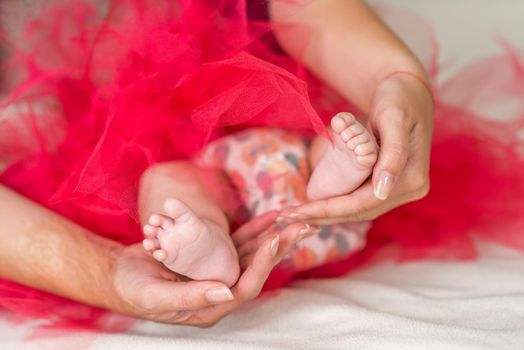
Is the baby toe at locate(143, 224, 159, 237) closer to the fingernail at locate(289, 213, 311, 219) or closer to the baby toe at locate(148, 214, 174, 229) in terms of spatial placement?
the baby toe at locate(148, 214, 174, 229)

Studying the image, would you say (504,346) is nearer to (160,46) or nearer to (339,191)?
(339,191)

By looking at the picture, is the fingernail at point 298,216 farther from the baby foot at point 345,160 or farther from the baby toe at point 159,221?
the baby toe at point 159,221

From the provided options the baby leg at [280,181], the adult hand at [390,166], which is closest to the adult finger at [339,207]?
the adult hand at [390,166]

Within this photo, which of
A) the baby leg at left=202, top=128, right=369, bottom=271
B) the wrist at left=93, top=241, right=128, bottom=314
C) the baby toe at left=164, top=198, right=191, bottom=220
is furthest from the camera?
the baby leg at left=202, top=128, right=369, bottom=271

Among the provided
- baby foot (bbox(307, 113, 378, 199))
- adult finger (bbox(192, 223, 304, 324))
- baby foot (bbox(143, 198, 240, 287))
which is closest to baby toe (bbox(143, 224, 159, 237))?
baby foot (bbox(143, 198, 240, 287))

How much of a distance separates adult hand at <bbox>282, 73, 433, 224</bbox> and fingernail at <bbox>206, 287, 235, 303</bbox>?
13 centimetres

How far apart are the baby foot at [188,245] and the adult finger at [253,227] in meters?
0.10

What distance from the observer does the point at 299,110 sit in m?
0.71

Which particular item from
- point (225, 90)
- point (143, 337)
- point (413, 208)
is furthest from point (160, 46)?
point (413, 208)

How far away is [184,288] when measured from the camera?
66 centimetres

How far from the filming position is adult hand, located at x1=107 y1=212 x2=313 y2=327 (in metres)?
0.66

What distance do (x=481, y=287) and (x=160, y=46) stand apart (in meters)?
0.50

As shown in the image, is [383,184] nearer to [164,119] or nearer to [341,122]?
[341,122]

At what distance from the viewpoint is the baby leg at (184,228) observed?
646 millimetres
